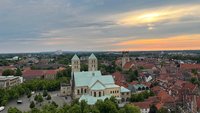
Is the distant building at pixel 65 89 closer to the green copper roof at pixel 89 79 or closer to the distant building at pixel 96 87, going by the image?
the distant building at pixel 96 87

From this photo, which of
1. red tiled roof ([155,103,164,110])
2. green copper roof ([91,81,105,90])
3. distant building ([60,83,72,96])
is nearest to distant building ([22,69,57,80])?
distant building ([60,83,72,96])

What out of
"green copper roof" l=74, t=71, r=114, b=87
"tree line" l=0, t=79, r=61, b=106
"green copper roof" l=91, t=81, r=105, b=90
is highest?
"green copper roof" l=74, t=71, r=114, b=87

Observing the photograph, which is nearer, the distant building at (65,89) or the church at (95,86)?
the church at (95,86)

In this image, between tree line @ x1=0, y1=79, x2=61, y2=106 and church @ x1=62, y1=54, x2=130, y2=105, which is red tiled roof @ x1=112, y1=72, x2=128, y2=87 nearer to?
church @ x1=62, y1=54, x2=130, y2=105

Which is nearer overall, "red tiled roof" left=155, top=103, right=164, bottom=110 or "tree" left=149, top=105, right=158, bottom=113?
"tree" left=149, top=105, right=158, bottom=113

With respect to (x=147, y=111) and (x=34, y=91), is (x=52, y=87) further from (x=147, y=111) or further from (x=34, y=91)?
(x=147, y=111)

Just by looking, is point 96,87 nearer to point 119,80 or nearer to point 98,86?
point 98,86

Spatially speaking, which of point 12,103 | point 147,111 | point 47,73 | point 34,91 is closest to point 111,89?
point 147,111

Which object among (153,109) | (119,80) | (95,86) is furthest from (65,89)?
(153,109)

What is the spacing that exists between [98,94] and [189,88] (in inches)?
607

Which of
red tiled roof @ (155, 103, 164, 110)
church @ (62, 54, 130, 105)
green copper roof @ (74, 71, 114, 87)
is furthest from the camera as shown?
green copper roof @ (74, 71, 114, 87)

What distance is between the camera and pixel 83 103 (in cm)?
3775

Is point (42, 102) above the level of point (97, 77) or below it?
below

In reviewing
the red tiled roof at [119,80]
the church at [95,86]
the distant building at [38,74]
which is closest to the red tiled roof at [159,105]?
the church at [95,86]
